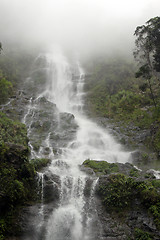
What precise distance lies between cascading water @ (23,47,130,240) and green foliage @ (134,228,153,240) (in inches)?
89.8

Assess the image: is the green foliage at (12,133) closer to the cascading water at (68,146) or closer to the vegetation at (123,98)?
the cascading water at (68,146)

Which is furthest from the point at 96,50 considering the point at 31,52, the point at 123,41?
the point at 31,52

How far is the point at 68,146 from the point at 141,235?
1384 centimetres

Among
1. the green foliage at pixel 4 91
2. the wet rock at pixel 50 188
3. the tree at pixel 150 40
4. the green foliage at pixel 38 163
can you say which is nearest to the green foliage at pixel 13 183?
the wet rock at pixel 50 188

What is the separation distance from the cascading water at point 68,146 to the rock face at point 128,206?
2.15 feet

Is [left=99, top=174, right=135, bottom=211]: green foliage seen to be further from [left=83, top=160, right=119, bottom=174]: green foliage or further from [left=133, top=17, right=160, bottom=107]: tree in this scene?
[left=133, top=17, right=160, bottom=107]: tree

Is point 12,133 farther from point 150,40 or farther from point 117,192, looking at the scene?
point 150,40

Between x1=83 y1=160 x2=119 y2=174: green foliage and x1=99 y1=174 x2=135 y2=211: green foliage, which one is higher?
x1=83 y1=160 x2=119 y2=174: green foliage

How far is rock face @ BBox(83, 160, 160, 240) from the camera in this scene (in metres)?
11.0

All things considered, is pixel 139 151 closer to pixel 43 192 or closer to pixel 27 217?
pixel 43 192

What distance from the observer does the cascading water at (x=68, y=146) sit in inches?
478

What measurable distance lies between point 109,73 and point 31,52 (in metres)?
30.5

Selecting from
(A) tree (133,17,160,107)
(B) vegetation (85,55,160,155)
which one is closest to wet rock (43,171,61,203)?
(B) vegetation (85,55,160,155)

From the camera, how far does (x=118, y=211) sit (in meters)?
12.4
